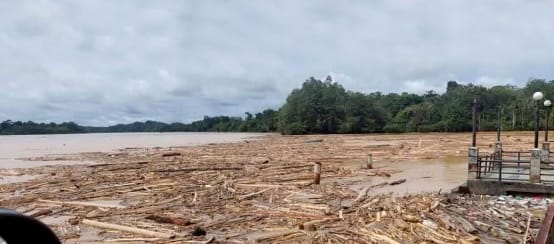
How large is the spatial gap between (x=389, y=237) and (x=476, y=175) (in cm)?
819

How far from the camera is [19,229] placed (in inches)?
51.5

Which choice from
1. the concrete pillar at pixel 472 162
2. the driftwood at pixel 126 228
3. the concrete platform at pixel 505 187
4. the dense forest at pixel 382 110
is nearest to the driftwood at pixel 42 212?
the driftwood at pixel 126 228

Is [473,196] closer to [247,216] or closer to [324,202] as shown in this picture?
[324,202]

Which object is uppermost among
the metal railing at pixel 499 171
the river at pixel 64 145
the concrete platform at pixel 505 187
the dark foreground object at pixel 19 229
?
the dark foreground object at pixel 19 229

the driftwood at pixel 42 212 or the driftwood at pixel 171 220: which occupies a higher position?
the driftwood at pixel 171 220

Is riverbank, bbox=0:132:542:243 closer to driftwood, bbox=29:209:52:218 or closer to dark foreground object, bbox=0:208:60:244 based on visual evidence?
driftwood, bbox=29:209:52:218

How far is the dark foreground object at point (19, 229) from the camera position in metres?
1.29

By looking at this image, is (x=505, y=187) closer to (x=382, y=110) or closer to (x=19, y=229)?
(x=19, y=229)

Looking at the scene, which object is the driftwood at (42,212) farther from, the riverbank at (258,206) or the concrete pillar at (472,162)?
the concrete pillar at (472,162)

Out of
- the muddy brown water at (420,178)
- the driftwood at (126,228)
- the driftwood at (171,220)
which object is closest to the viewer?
the driftwood at (126,228)

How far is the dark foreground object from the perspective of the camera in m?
1.29

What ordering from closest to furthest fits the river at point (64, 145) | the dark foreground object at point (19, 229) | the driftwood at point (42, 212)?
the dark foreground object at point (19, 229)
the driftwood at point (42, 212)
the river at point (64, 145)

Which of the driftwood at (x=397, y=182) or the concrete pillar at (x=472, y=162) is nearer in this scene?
the concrete pillar at (x=472, y=162)

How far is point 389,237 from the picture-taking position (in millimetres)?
9758
